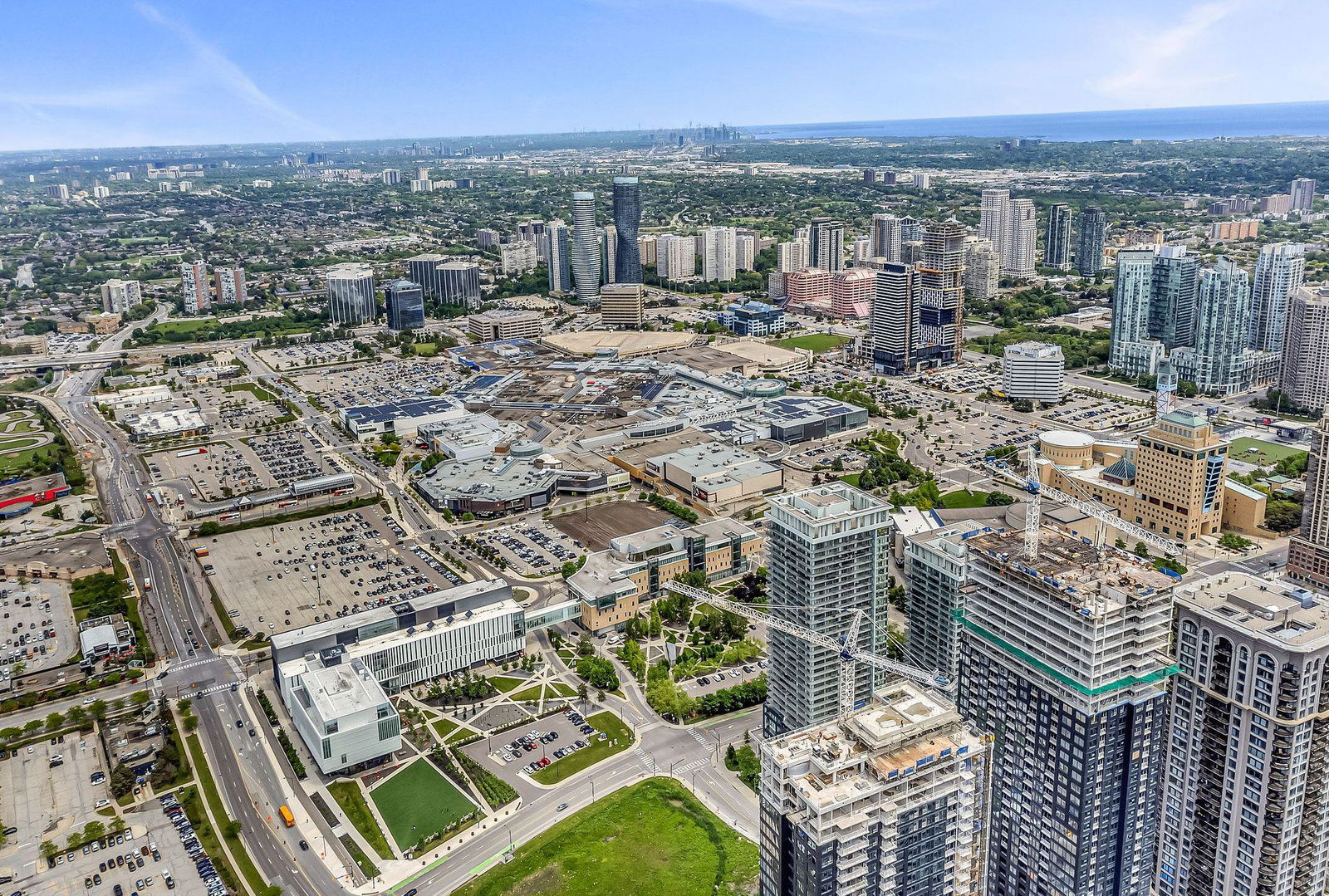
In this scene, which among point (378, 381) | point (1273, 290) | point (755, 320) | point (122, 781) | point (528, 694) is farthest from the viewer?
point (755, 320)

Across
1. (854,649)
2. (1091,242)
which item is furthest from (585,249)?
(854,649)

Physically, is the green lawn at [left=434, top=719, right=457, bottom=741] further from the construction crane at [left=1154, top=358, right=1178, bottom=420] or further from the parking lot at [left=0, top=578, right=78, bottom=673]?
the construction crane at [left=1154, top=358, right=1178, bottom=420]

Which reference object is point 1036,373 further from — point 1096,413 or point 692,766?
point 692,766

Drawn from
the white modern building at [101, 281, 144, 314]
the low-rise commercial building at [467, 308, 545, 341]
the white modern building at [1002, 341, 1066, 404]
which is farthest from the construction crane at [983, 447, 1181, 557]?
the white modern building at [101, 281, 144, 314]

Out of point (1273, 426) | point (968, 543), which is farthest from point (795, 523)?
point (1273, 426)

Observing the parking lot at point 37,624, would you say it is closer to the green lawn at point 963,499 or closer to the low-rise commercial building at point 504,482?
the low-rise commercial building at point 504,482

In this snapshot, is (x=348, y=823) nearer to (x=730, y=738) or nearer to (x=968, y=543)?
(x=730, y=738)
